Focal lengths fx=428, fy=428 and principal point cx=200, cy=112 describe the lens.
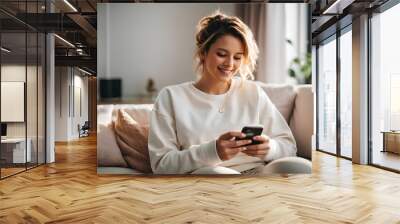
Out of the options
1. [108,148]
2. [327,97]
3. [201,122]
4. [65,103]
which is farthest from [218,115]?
[65,103]

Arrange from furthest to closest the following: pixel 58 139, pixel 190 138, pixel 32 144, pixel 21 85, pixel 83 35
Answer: pixel 58 139 → pixel 83 35 → pixel 32 144 → pixel 21 85 → pixel 190 138

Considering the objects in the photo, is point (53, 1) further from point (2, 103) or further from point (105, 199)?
point (105, 199)

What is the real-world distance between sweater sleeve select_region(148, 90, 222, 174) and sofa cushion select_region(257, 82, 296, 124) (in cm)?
99

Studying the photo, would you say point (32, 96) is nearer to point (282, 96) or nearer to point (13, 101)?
point (13, 101)

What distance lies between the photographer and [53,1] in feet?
24.1

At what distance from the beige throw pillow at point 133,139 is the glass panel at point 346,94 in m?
4.45

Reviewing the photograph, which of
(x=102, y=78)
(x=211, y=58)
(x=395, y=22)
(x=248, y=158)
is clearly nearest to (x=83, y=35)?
(x=102, y=78)

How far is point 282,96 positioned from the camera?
18.8ft

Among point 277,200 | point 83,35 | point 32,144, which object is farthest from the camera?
point 83,35

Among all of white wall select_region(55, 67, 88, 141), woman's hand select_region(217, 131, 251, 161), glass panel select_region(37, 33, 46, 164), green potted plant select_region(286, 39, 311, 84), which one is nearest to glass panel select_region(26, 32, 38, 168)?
glass panel select_region(37, 33, 46, 164)

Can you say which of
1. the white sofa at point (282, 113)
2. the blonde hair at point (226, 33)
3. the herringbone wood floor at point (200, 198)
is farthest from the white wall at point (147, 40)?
the herringbone wood floor at point (200, 198)

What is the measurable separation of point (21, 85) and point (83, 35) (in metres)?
3.62

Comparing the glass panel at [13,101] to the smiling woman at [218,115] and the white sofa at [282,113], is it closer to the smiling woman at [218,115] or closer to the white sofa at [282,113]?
the white sofa at [282,113]

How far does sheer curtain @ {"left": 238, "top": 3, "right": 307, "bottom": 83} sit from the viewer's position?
18.8ft
